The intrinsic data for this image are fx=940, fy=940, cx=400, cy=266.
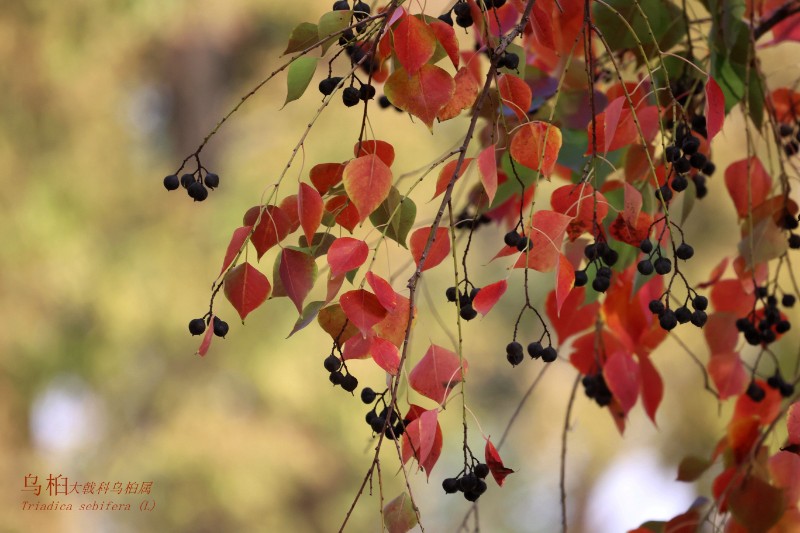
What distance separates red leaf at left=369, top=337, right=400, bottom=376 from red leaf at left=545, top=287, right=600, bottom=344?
0.35m

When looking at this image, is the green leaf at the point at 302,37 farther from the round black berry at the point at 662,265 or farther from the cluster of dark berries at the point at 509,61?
the round black berry at the point at 662,265

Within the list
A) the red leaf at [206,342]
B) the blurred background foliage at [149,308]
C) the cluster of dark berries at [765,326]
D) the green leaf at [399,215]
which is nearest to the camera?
the red leaf at [206,342]

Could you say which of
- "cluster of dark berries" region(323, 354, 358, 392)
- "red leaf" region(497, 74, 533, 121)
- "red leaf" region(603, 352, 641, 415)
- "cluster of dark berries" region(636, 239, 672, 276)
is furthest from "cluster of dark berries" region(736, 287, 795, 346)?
"cluster of dark berries" region(323, 354, 358, 392)

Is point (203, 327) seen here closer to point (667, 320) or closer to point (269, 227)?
point (269, 227)

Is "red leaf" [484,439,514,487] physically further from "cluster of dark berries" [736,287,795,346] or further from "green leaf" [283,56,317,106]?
"cluster of dark berries" [736,287,795,346]

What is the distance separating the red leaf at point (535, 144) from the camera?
64 cm

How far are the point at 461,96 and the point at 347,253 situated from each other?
0.51 feet

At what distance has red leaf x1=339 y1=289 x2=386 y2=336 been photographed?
0.59m

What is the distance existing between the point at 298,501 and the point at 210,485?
458 millimetres

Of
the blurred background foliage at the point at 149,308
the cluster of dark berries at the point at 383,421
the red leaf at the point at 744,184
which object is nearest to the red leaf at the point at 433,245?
the cluster of dark berries at the point at 383,421

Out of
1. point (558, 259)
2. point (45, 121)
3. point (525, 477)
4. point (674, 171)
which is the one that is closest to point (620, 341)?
point (674, 171)

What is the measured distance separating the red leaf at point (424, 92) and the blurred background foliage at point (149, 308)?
2596mm

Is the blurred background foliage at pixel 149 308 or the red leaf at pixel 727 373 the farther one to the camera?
the blurred background foliage at pixel 149 308

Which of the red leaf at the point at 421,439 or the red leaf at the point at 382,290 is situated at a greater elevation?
the red leaf at the point at 382,290
